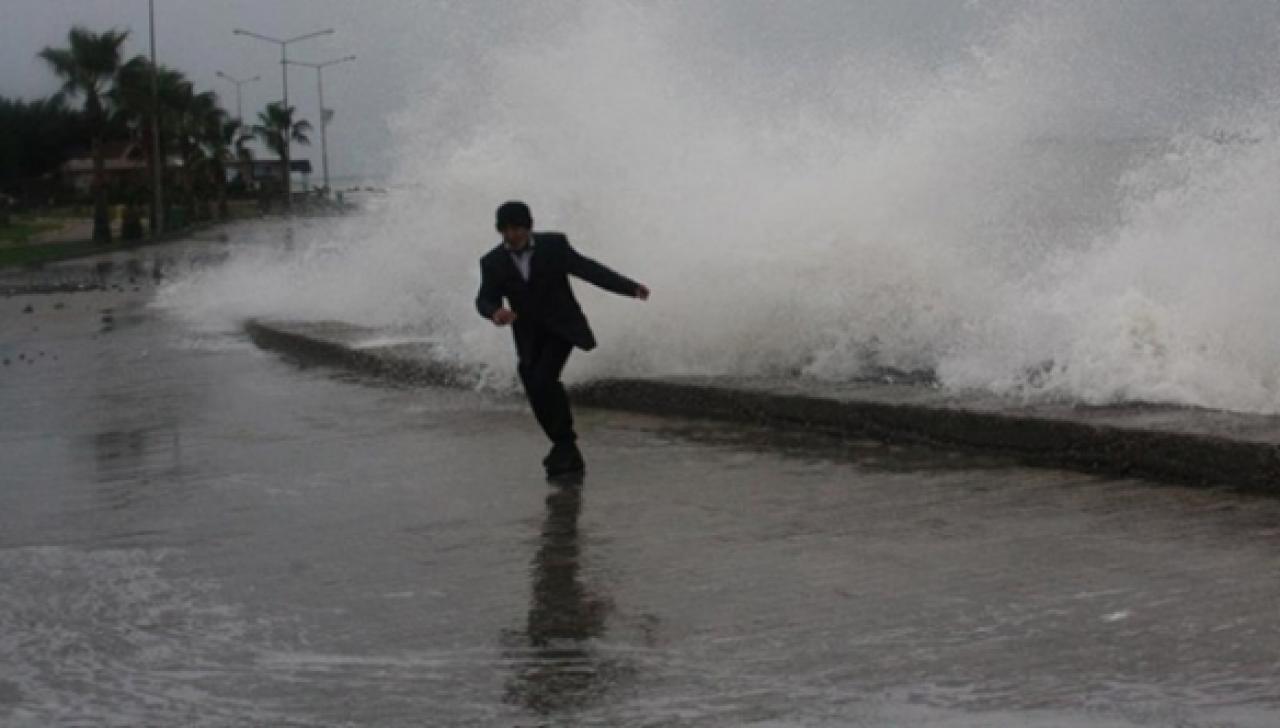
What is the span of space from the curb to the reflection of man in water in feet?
7.14

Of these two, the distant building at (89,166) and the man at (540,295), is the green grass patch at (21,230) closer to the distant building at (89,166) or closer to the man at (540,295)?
the distant building at (89,166)

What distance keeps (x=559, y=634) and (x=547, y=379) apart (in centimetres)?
353

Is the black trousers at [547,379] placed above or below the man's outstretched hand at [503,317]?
below

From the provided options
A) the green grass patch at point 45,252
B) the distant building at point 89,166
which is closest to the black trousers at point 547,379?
the green grass patch at point 45,252

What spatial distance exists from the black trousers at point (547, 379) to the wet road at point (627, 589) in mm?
283

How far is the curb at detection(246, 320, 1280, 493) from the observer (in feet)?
25.3

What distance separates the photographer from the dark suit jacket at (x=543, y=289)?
9328mm

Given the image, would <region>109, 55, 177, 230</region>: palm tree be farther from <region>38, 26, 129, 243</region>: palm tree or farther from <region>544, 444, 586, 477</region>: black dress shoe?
<region>544, 444, 586, 477</region>: black dress shoe

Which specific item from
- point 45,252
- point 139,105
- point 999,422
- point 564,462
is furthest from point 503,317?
point 139,105

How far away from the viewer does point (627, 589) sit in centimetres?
645

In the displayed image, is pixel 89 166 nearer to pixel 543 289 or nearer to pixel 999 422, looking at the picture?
pixel 543 289

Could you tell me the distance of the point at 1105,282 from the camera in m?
11.7

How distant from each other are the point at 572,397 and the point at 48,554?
474 centimetres

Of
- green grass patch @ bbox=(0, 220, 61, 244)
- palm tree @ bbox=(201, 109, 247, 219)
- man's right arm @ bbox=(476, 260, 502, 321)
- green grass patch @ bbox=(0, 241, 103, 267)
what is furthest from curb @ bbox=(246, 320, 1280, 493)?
palm tree @ bbox=(201, 109, 247, 219)
